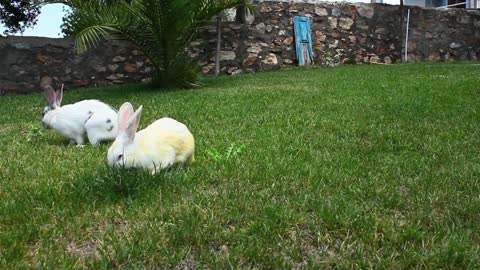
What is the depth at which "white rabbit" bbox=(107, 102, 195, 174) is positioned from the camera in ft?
7.25

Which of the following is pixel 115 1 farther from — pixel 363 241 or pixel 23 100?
pixel 363 241

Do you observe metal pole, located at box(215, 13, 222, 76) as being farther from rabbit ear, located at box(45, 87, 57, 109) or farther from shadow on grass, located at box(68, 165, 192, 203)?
shadow on grass, located at box(68, 165, 192, 203)

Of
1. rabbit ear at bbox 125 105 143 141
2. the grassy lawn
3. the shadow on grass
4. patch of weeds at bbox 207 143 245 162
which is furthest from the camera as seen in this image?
patch of weeds at bbox 207 143 245 162

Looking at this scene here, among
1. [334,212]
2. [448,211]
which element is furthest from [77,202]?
[448,211]

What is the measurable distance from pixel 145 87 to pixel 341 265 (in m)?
6.81

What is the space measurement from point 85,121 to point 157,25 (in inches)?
175

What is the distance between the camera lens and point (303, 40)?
11.7 metres

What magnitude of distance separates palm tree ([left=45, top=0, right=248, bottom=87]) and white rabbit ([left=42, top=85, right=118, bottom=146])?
12.5 ft

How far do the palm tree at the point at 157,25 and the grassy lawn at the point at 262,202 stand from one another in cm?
370

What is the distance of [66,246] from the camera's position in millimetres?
1671

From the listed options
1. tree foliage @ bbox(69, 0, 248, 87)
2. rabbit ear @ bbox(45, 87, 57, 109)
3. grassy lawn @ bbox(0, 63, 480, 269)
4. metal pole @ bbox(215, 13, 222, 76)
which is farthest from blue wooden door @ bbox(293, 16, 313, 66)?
rabbit ear @ bbox(45, 87, 57, 109)

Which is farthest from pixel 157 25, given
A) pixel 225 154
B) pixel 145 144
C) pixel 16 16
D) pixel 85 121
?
pixel 16 16

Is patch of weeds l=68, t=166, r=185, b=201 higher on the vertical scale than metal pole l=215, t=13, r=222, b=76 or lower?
higher

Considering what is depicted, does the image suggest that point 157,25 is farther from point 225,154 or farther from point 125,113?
point 125,113
